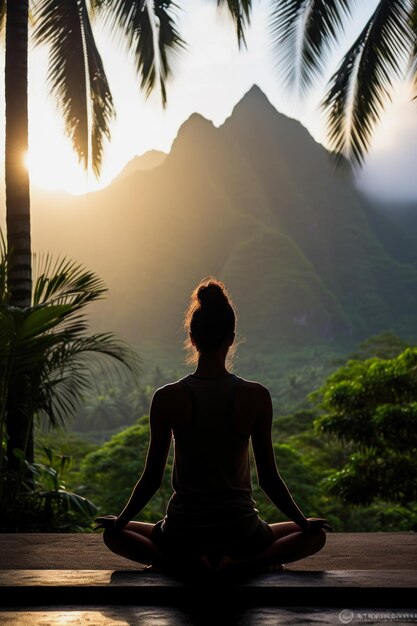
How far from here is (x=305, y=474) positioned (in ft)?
78.5

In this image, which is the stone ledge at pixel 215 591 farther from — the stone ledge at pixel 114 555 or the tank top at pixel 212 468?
the stone ledge at pixel 114 555

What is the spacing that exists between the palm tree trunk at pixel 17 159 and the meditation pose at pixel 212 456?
3.92 m

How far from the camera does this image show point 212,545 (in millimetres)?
2826

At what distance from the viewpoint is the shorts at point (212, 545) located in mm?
2830

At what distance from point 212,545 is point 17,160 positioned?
507 cm

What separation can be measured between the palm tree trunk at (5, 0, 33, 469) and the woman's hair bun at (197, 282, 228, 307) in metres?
4.05

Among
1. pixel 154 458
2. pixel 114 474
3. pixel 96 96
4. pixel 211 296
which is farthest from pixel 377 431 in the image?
pixel 114 474

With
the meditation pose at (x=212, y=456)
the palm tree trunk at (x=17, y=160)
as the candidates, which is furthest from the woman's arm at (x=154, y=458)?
the palm tree trunk at (x=17, y=160)

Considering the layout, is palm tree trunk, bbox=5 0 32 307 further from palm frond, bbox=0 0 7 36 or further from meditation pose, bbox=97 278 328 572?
meditation pose, bbox=97 278 328 572

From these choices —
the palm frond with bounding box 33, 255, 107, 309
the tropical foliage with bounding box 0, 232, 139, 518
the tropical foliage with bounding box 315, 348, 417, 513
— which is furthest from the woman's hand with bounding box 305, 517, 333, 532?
the tropical foliage with bounding box 315, 348, 417, 513

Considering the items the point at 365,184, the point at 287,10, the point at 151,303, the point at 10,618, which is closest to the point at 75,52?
the point at 287,10

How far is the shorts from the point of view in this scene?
2.83 m

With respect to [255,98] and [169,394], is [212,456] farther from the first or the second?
[255,98]

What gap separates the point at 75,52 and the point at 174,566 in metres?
6.92
